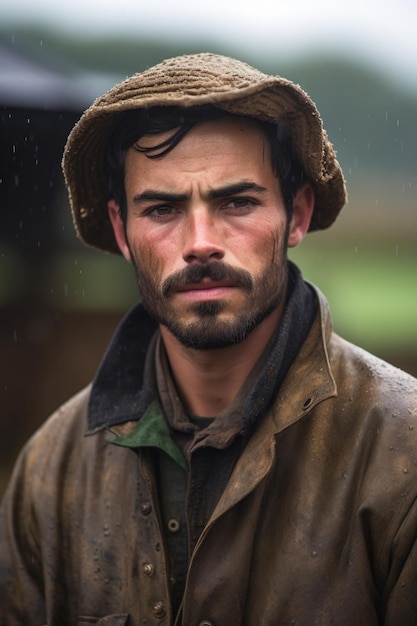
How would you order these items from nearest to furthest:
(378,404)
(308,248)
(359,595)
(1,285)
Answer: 1. (359,595)
2. (378,404)
3. (1,285)
4. (308,248)

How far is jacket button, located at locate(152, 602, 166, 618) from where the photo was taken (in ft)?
7.97

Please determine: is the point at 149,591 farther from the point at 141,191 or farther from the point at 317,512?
the point at 141,191

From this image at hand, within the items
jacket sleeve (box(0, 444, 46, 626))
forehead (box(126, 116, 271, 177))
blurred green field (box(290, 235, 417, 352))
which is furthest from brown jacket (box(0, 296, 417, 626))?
blurred green field (box(290, 235, 417, 352))

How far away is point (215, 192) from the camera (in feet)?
7.89

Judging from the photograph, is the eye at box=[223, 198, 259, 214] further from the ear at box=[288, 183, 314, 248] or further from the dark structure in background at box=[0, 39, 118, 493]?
the dark structure in background at box=[0, 39, 118, 493]

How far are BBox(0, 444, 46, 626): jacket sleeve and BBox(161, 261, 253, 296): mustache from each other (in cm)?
90

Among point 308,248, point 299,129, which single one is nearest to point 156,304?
point 299,129

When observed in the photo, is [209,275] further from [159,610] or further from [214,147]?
[159,610]

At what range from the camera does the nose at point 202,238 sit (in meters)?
2.35

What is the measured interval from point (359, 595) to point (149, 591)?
596mm

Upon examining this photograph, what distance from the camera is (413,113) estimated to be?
1072 centimetres

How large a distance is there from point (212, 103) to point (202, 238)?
35 centimetres

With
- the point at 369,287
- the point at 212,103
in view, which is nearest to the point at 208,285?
the point at 212,103

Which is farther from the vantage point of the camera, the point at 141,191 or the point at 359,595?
the point at 141,191
